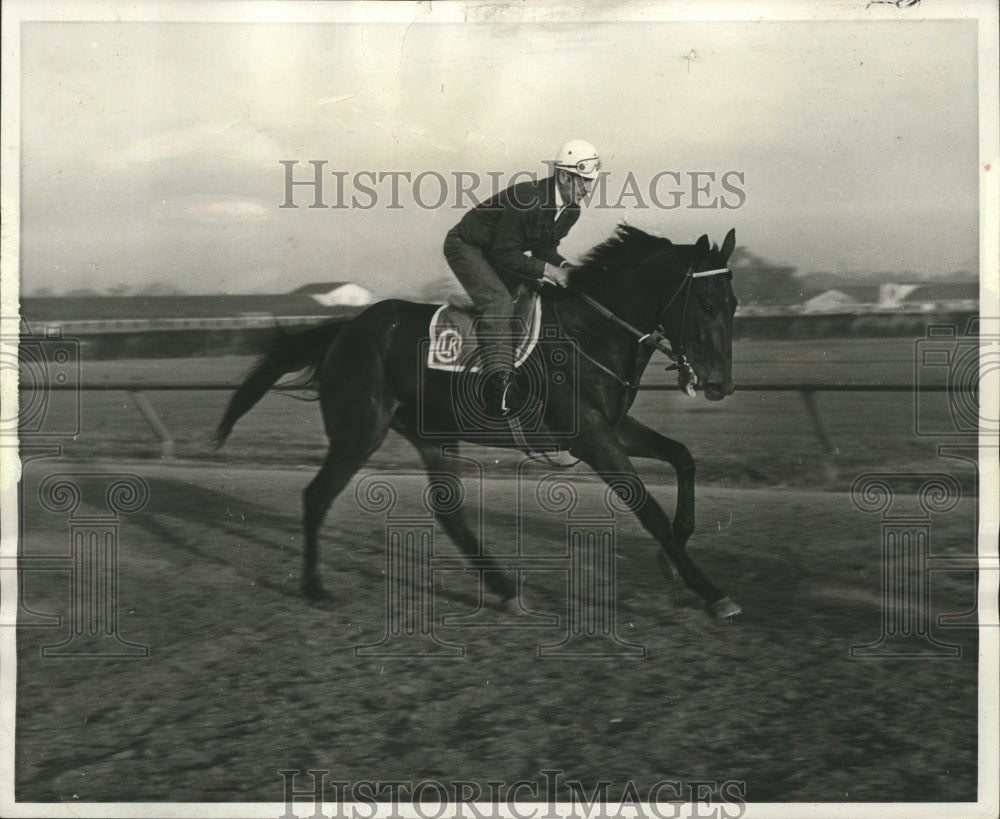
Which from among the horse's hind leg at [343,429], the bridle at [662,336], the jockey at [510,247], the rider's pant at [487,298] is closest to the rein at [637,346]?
the bridle at [662,336]

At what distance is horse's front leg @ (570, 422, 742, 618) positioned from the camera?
3521 mm

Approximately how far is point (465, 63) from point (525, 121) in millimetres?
298

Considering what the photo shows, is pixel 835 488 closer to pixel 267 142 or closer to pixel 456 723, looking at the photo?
pixel 456 723

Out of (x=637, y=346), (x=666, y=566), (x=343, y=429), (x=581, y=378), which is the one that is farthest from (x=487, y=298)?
(x=666, y=566)

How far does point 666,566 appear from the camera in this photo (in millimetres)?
3562

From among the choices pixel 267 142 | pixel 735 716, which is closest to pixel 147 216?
pixel 267 142

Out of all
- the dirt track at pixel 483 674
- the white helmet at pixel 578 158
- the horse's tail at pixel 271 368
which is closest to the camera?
the dirt track at pixel 483 674

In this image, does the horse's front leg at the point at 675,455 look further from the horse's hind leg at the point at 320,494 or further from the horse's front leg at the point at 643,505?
the horse's hind leg at the point at 320,494

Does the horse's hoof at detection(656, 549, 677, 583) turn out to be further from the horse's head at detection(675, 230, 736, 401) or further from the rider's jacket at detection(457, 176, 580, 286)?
the rider's jacket at detection(457, 176, 580, 286)

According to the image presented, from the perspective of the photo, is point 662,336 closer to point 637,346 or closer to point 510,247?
point 637,346

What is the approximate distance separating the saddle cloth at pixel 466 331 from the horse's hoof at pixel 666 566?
2.90 feet

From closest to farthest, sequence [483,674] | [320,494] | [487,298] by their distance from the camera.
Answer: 1. [483,674]
2. [487,298]
3. [320,494]

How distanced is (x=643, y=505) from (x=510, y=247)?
3.47ft

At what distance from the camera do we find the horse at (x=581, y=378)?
3541 millimetres
